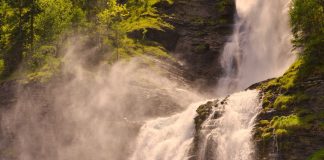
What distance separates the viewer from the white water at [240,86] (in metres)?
43.9

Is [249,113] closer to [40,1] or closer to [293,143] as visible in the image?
[293,143]

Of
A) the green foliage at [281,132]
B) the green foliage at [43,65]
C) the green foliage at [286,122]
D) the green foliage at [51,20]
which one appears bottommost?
the green foliage at [281,132]

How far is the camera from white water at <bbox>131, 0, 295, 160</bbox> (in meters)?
43.9

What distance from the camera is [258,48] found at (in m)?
76.6

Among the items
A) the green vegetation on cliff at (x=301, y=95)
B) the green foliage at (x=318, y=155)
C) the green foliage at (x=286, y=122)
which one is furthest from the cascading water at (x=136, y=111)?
the green foliage at (x=318, y=155)

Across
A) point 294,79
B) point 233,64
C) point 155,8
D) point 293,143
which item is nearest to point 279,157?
point 293,143

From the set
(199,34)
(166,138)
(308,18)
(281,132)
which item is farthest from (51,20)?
(281,132)

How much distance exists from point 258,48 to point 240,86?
804cm

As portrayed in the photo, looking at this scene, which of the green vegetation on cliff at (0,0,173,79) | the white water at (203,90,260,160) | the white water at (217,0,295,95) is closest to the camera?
the white water at (203,90,260,160)

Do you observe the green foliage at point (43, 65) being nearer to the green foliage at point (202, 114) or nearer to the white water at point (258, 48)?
the white water at point (258, 48)

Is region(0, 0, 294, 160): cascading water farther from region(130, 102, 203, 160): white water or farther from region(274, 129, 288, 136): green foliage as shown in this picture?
region(274, 129, 288, 136): green foliage

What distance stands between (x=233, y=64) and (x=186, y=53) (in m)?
8.95

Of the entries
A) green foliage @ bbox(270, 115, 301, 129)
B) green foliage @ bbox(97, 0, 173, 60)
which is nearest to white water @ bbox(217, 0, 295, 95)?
green foliage @ bbox(97, 0, 173, 60)

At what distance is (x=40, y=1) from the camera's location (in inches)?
3406
